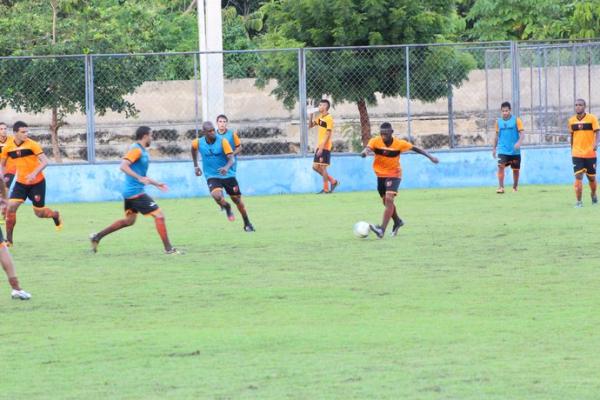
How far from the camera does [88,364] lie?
9.68 m

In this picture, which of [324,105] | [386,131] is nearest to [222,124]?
[386,131]

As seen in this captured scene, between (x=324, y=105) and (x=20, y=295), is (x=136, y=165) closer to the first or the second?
(x=20, y=295)

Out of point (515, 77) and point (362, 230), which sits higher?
point (515, 77)

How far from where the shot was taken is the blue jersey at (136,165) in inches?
653

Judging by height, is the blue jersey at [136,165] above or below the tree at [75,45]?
below

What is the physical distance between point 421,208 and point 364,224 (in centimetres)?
518

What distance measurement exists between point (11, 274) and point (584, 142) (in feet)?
40.9

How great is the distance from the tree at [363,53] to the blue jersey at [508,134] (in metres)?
3.12

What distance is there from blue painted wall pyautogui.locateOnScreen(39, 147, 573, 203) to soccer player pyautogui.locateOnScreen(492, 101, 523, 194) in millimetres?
2289

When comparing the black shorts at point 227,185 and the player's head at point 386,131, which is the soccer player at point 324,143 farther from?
the player's head at point 386,131

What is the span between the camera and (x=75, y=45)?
116ft

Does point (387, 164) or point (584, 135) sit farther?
point (584, 135)

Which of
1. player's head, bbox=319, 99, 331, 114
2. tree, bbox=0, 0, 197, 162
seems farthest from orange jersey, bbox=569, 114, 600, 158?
tree, bbox=0, 0, 197, 162

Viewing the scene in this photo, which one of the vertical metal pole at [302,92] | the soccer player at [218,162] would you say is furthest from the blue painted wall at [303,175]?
the soccer player at [218,162]
